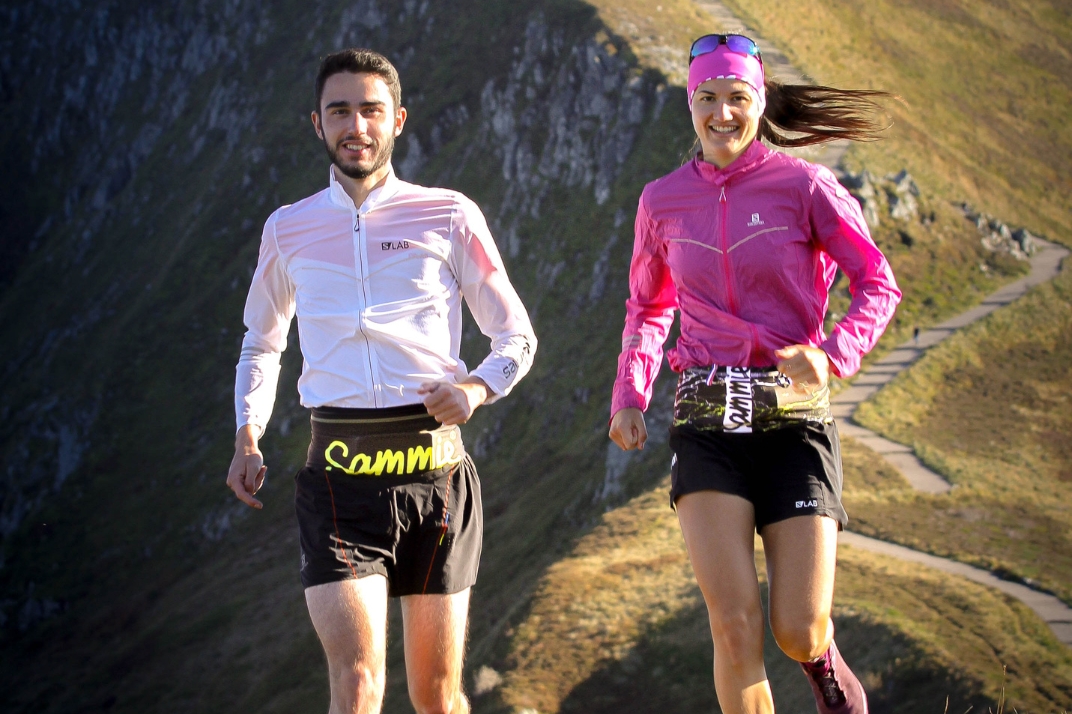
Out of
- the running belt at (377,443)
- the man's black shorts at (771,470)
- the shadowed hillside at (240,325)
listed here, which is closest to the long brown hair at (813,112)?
the man's black shorts at (771,470)

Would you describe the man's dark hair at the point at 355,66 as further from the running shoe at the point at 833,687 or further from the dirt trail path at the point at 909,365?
the dirt trail path at the point at 909,365

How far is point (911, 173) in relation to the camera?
45062 millimetres

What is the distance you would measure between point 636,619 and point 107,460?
2434 inches

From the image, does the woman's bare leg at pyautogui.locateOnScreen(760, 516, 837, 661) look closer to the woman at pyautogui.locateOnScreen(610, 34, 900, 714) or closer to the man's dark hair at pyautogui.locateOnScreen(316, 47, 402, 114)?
the woman at pyautogui.locateOnScreen(610, 34, 900, 714)

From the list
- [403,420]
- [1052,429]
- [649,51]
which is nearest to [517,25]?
[649,51]

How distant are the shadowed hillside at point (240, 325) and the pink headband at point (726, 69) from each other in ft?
46.1

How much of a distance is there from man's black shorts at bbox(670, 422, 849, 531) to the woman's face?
4.59 feet

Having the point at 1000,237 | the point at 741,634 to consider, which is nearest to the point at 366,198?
the point at 741,634

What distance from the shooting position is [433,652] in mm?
5707

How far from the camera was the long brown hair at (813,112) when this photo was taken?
6.28 m

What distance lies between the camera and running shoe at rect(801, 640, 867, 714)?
5578mm

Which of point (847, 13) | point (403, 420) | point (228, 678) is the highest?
point (847, 13)

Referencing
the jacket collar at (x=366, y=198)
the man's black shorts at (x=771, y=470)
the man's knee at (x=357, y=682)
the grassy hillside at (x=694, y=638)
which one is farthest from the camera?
the grassy hillside at (x=694, y=638)

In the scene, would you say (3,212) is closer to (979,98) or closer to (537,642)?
(979,98)
